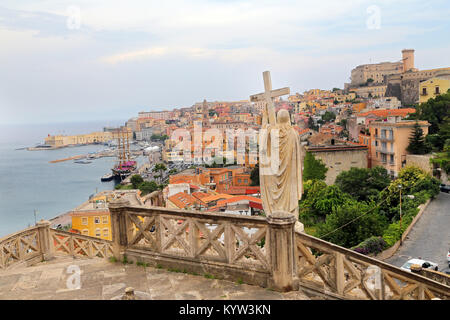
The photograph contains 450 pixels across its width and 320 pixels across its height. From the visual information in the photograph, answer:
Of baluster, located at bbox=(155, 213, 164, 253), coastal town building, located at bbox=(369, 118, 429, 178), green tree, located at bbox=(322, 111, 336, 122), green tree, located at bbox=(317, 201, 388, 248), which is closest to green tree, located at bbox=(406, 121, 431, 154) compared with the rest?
coastal town building, located at bbox=(369, 118, 429, 178)

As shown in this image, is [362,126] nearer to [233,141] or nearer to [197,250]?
[233,141]

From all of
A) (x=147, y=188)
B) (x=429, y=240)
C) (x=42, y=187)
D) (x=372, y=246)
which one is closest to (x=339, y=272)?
(x=372, y=246)

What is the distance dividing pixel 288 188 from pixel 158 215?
1.91 m

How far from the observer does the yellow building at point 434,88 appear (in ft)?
196

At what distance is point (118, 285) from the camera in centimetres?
491

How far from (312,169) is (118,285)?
3292 cm

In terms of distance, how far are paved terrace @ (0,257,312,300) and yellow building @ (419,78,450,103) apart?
63.0m

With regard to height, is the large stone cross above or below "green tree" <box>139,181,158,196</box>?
above

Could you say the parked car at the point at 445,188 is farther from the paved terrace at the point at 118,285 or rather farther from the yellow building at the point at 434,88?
the yellow building at the point at 434,88

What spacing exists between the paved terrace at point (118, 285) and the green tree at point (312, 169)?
105ft

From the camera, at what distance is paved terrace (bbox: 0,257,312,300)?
452 centimetres

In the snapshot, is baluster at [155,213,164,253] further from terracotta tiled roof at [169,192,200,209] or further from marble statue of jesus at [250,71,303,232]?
terracotta tiled roof at [169,192,200,209]

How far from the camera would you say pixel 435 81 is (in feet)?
199

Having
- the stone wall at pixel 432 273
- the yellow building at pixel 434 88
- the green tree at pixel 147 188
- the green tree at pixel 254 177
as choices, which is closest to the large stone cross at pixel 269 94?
the stone wall at pixel 432 273
